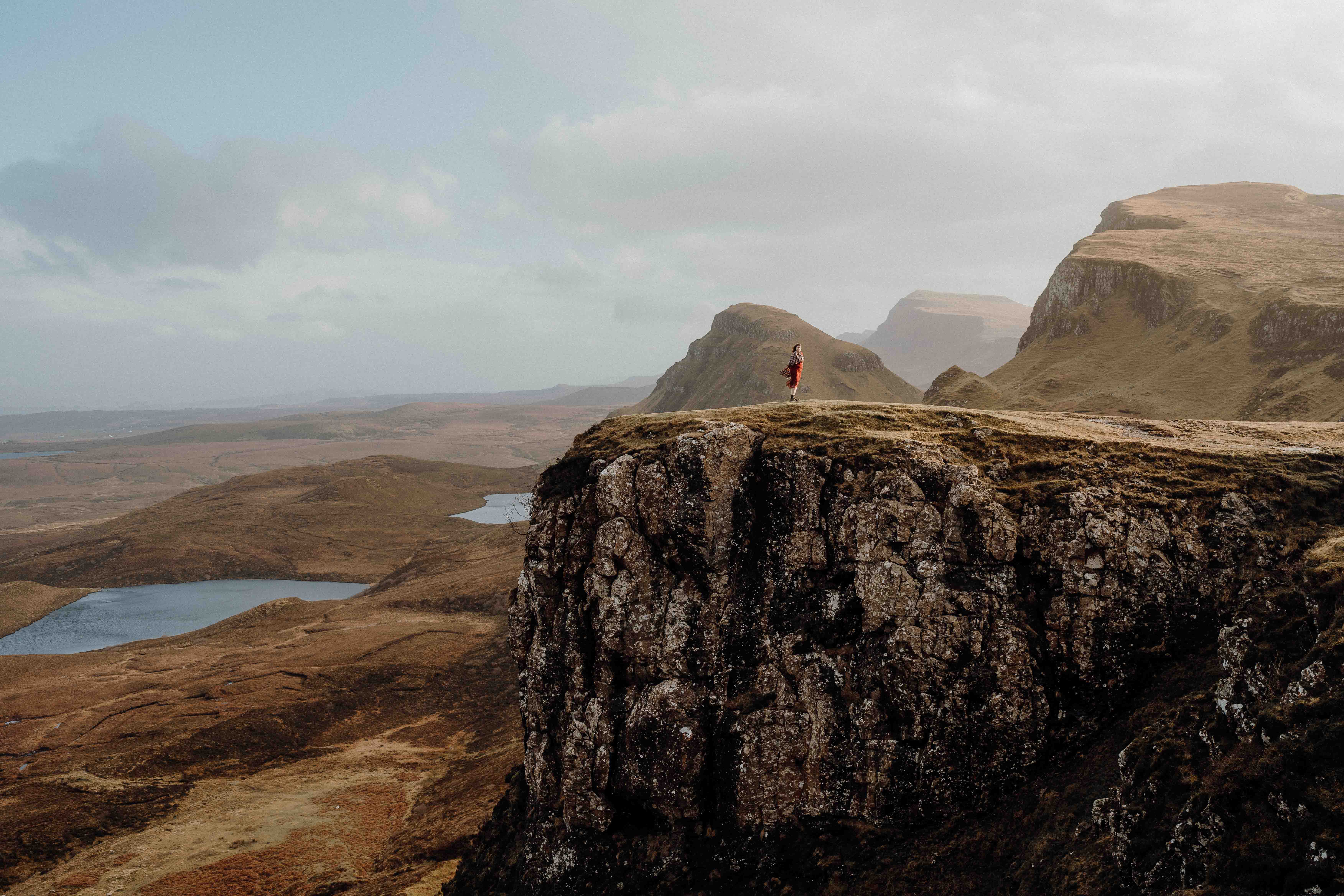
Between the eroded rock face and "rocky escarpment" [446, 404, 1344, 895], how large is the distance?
0.10m

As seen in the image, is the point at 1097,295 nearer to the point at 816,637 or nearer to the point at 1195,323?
the point at 1195,323

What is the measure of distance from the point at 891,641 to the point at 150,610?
170142 millimetres

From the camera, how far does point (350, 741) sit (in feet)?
215

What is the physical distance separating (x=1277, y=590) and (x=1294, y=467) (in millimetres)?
8153

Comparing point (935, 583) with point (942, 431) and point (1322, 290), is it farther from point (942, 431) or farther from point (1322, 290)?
point (1322, 290)

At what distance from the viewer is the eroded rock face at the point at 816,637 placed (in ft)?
76.2

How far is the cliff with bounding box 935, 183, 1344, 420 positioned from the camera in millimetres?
71938

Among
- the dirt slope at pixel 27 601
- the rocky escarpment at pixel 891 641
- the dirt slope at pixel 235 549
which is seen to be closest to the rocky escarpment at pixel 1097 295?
the rocky escarpment at pixel 891 641

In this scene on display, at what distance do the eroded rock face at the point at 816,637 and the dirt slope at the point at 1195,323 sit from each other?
56.8 m

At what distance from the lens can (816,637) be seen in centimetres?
2694

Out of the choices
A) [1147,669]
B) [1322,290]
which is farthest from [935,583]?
[1322,290]

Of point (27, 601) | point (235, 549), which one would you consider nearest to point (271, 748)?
point (27, 601)

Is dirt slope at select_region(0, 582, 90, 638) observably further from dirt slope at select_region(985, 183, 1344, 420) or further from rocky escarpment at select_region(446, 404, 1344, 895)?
dirt slope at select_region(985, 183, 1344, 420)

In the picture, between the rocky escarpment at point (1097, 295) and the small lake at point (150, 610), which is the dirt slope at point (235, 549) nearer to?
the small lake at point (150, 610)
